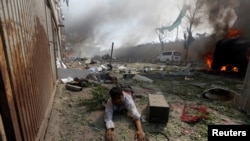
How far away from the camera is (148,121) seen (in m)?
4.43

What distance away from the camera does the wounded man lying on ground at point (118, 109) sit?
370 centimetres

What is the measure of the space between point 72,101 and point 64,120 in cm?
134

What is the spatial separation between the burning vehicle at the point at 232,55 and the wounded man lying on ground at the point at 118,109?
37.7 ft

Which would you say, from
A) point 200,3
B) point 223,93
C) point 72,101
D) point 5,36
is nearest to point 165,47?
point 200,3

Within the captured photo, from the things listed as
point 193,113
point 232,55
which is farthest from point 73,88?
point 232,55

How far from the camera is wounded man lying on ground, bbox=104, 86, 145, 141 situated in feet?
12.1

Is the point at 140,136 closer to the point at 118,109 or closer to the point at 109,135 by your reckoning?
the point at 109,135

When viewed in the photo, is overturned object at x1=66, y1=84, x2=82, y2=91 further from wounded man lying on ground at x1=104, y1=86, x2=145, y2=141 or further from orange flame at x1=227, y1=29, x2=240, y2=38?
orange flame at x1=227, y1=29, x2=240, y2=38

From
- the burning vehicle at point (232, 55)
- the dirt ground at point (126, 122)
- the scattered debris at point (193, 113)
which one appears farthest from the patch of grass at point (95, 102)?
the burning vehicle at point (232, 55)

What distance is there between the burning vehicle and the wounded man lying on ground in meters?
11.5

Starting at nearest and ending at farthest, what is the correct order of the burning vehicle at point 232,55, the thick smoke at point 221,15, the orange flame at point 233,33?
the burning vehicle at point 232,55 → the orange flame at point 233,33 → the thick smoke at point 221,15

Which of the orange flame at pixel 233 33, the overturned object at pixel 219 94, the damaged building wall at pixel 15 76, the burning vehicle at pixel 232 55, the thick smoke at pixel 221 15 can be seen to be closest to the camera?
the damaged building wall at pixel 15 76

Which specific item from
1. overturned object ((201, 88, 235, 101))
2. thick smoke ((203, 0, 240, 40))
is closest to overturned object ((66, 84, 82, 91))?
overturned object ((201, 88, 235, 101))

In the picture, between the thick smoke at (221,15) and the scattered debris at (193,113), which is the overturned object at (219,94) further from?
the thick smoke at (221,15)
